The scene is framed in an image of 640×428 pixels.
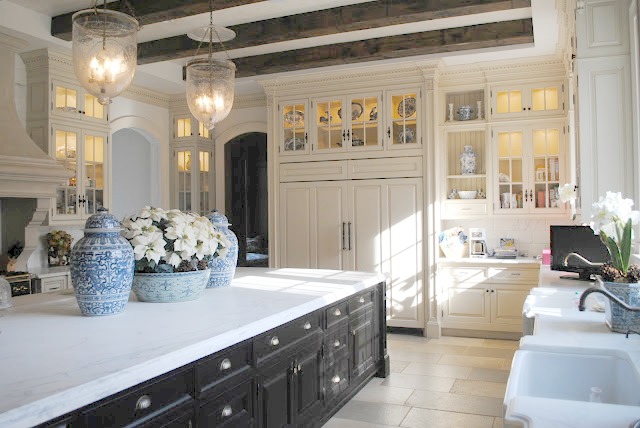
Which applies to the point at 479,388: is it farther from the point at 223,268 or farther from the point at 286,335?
the point at 223,268

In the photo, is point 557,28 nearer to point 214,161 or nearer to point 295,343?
point 295,343

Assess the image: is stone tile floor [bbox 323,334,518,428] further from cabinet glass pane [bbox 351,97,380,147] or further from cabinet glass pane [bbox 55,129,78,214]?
cabinet glass pane [bbox 55,129,78,214]

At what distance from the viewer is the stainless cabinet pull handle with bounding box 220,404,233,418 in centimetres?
225

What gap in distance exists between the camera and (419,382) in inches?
173

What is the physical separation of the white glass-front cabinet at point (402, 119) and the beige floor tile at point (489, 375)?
2.49 metres

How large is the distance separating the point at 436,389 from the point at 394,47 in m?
3.25

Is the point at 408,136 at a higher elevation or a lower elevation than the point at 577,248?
higher

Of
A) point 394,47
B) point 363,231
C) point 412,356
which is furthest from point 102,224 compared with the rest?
point 363,231

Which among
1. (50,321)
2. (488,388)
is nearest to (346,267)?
(488,388)

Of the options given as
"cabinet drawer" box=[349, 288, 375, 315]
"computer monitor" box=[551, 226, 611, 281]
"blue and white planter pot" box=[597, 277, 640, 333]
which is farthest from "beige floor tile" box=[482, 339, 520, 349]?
"blue and white planter pot" box=[597, 277, 640, 333]

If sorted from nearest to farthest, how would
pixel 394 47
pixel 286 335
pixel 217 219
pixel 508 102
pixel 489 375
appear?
pixel 286 335 → pixel 217 219 → pixel 489 375 → pixel 394 47 → pixel 508 102

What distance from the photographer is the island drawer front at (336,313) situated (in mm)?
3426

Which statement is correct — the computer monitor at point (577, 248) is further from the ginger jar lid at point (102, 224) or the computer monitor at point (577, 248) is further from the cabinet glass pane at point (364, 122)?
the ginger jar lid at point (102, 224)

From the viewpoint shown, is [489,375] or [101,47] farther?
[489,375]
